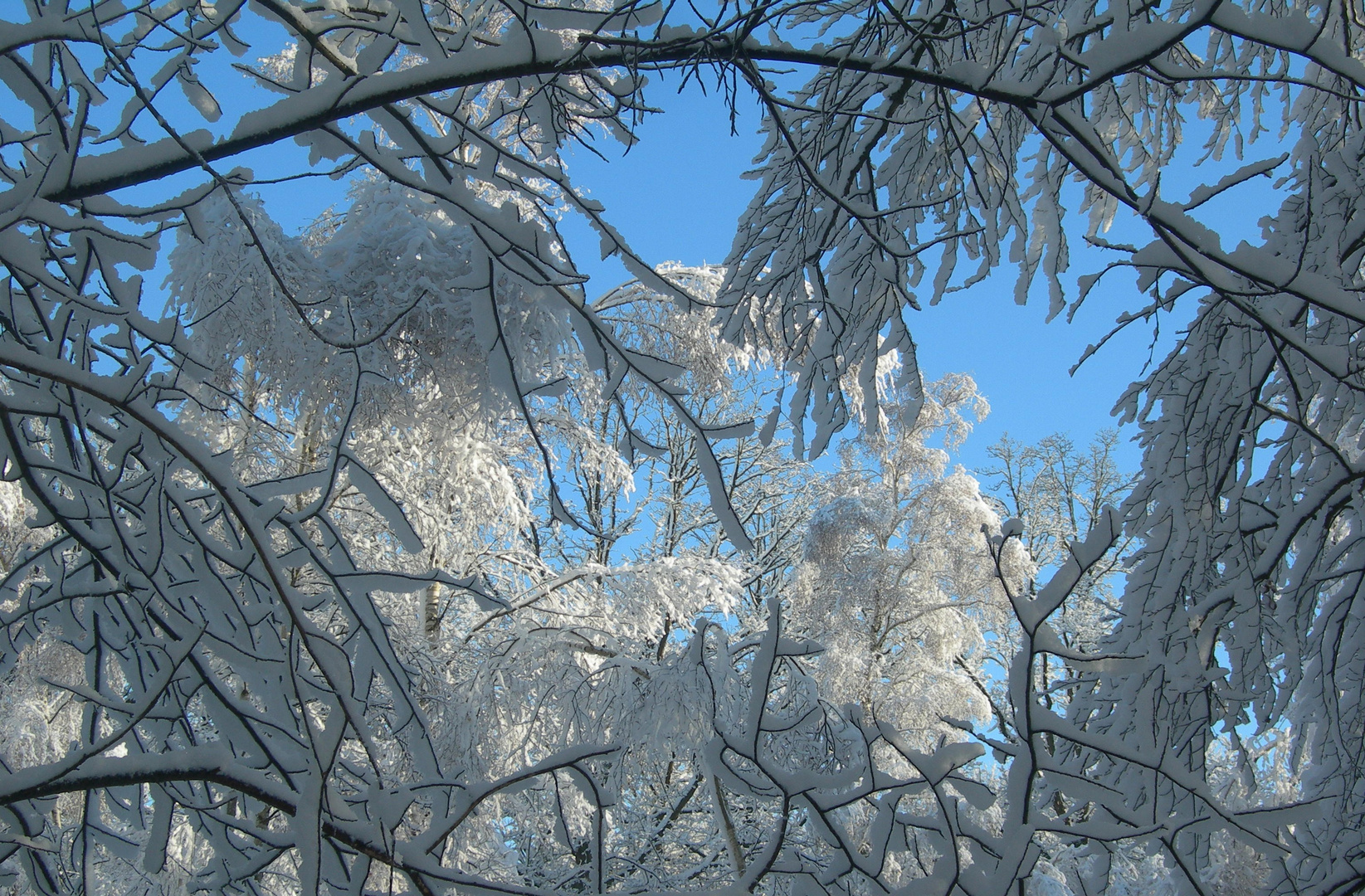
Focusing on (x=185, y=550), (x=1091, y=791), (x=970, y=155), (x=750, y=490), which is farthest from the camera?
(x=750, y=490)

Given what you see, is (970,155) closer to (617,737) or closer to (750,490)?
(617,737)

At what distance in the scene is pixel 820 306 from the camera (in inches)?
73.1

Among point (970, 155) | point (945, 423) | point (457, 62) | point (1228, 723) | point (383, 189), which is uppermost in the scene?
point (945, 423)

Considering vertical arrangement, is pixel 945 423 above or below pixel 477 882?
above

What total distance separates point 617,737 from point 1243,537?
2967mm

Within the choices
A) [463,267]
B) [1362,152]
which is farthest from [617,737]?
[1362,152]

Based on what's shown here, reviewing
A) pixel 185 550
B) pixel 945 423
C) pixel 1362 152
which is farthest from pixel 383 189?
pixel 945 423

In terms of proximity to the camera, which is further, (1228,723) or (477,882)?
(1228,723)

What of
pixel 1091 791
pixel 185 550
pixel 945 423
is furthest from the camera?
pixel 945 423

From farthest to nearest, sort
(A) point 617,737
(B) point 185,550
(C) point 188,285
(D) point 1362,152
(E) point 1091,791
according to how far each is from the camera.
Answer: (A) point 617,737 → (C) point 188,285 → (D) point 1362,152 → (B) point 185,550 → (E) point 1091,791

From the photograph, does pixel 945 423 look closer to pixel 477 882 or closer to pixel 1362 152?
pixel 1362 152

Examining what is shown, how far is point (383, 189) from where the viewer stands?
4254mm

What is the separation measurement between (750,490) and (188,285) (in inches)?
296

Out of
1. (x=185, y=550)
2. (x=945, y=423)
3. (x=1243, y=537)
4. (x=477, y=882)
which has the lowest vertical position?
(x=477, y=882)
